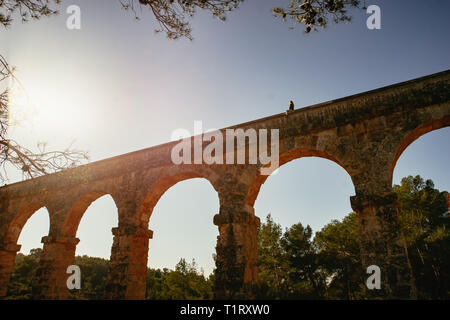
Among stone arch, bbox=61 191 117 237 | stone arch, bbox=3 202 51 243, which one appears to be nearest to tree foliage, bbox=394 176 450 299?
stone arch, bbox=61 191 117 237

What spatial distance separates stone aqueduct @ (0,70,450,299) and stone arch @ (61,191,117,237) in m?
0.03

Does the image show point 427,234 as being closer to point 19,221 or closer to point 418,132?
point 418,132

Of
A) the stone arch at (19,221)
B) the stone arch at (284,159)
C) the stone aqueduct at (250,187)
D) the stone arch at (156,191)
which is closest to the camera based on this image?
the stone aqueduct at (250,187)

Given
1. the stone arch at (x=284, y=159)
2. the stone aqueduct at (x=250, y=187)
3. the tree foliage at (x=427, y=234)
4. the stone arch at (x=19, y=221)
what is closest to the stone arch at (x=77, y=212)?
the stone aqueduct at (x=250, y=187)

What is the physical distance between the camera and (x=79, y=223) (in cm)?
1028

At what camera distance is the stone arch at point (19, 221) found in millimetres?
10992

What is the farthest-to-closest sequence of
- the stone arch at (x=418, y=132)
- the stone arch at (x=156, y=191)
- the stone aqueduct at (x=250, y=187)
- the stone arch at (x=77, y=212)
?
1. the stone arch at (x=77, y=212)
2. the stone arch at (x=156, y=191)
3. the stone arch at (x=418, y=132)
4. the stone aqueduct at (x=250, y=187)

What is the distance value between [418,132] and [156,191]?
682 centimetres

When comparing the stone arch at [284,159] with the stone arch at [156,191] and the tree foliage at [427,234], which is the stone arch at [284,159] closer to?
the stone arch at [156,191]

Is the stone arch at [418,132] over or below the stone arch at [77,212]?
over

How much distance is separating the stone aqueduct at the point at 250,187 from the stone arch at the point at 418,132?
0.02m
